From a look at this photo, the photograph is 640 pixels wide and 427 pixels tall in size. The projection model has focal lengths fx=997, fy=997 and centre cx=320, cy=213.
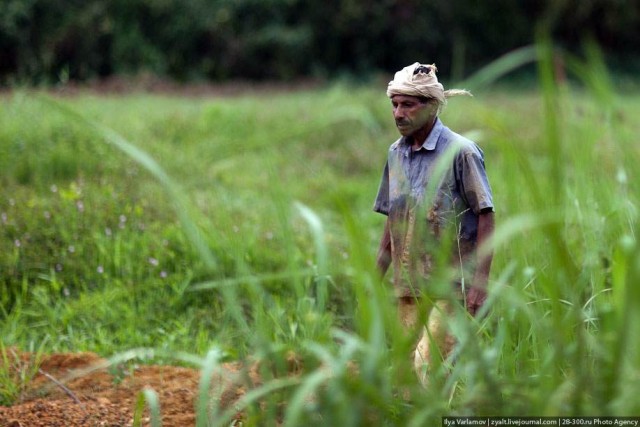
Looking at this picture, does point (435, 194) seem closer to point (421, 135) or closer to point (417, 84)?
point (421, 135)

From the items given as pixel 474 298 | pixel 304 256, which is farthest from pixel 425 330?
pixel 304 256

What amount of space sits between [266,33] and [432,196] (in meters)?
20.7

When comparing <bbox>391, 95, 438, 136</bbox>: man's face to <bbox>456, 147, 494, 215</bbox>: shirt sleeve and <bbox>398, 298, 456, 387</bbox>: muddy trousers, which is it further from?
<bbox>398, 298, 456, 387</bbox>: muddy trousers

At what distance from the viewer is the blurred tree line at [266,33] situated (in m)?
22.0

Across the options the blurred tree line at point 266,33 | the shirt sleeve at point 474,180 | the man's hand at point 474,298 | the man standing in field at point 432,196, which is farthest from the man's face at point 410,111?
the blurred tree line at point 266,33

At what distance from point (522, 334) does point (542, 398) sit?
0.61 meters

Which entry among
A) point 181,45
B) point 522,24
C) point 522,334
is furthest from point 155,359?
point 522,24

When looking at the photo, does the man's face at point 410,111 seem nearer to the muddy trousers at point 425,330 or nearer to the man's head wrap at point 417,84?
the man's head wrap at point 417,84

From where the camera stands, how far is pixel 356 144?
12.4m

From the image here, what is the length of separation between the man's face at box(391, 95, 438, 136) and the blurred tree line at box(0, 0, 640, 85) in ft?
→ 55.3

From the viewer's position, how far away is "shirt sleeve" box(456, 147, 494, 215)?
3.78 m

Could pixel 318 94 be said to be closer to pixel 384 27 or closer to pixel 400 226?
pixel 384 27

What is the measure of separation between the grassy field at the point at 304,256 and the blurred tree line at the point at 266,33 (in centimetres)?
821

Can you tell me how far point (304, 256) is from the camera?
6.75m
